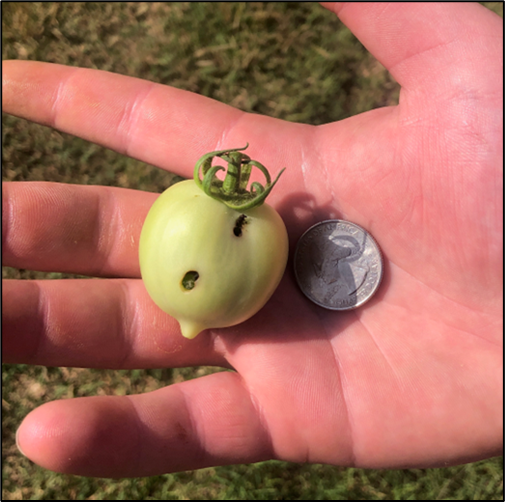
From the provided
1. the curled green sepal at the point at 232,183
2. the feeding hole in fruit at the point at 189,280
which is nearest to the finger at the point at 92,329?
the feeding hole in fruit at the point at 189,280

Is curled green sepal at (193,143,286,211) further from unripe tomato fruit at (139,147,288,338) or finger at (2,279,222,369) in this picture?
finger at (2,279,222,369)

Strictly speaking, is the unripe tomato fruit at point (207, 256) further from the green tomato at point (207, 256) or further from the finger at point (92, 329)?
the finger at point (92, 329)

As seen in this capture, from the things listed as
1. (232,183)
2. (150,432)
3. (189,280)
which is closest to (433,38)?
(232,183)

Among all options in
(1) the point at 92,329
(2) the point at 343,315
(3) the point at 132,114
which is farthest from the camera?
(3) the point at 132,114

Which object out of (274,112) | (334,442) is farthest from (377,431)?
(274,112)

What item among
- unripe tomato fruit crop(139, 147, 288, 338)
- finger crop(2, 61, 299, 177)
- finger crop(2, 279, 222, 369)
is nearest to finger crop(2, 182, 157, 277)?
finger crop(2, 279, 222, 369)

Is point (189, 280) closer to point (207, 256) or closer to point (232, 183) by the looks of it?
point (207, 256)
